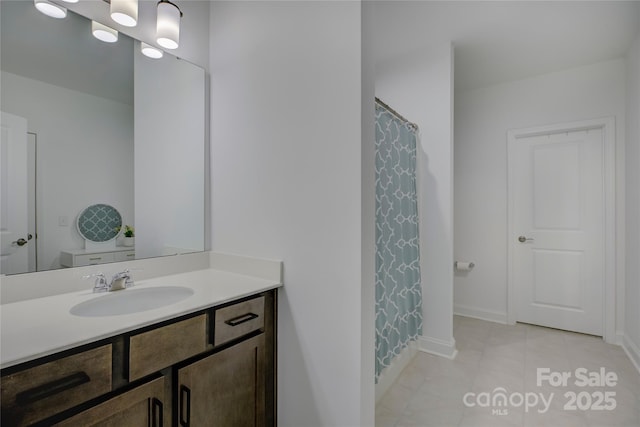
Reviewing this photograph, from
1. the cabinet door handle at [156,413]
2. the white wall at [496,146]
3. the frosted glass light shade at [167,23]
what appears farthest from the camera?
the white wall at [496,146]

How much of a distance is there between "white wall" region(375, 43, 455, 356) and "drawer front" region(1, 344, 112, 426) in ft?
7.55

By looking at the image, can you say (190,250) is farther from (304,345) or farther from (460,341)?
(460,341)

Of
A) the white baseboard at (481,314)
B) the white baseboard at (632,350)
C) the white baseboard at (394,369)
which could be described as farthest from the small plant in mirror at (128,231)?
the white baseboard at (632,350)

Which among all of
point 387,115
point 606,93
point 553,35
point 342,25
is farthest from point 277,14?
point 606,93

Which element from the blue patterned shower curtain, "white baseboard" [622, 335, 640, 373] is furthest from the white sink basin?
"white baseboard" [622, 335, 640, 373]

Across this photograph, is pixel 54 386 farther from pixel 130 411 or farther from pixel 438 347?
pixel 438 347

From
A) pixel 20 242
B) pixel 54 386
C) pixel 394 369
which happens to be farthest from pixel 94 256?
pixel 394 369

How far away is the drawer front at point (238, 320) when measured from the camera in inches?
48.2

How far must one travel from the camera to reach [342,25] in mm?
1313

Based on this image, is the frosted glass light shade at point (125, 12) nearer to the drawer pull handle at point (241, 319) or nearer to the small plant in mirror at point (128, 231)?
the small plant in mirror at point (128, 231)

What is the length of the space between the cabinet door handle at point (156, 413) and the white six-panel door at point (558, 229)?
3325 mm

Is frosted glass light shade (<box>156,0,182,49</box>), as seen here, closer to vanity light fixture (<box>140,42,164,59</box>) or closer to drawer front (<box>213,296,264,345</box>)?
vanity light fixture (<box>140,42,164,59</box>)

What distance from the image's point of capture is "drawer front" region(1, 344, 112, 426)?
0.76m

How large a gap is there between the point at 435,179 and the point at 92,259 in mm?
2368
